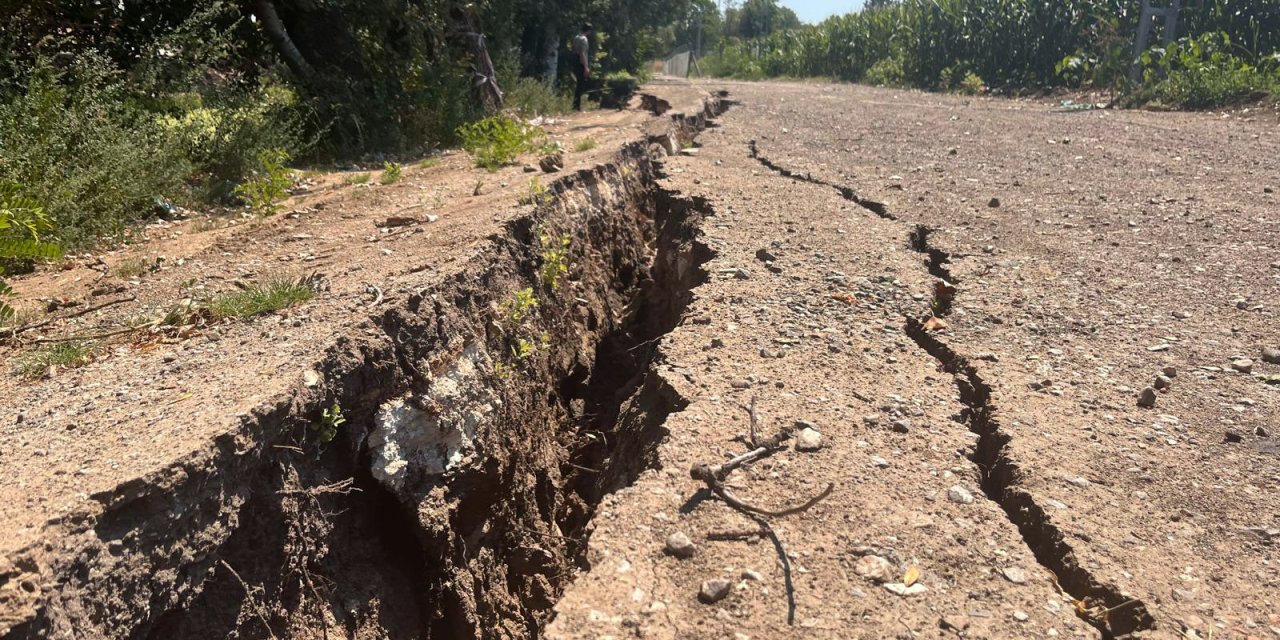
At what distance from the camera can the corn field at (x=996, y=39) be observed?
14.9 metres

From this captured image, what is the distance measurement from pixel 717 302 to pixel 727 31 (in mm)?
55901

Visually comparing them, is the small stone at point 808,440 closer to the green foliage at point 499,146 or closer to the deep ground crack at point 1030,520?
the deep ground crack at point 1030,520

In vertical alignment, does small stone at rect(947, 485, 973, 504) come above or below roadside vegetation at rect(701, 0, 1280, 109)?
below

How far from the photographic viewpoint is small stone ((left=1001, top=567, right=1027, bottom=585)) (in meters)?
1.84

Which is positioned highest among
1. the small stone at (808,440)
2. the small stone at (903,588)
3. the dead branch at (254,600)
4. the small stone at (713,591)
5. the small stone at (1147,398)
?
the small stone at (1147,398)

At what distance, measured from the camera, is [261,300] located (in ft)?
9.38

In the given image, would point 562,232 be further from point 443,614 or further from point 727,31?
point 727,31

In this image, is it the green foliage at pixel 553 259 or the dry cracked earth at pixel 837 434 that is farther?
the green foliage at pixel 553 259

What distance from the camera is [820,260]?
13.1 feet

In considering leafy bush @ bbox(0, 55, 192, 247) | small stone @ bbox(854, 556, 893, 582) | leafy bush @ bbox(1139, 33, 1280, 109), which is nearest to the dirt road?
small stone @ bbox(854, 556, 893, 582)

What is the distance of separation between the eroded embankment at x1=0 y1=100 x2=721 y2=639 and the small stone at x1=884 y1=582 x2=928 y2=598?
79 centimetres

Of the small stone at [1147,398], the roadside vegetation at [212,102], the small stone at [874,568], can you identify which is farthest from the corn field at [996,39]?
the small stone at [874,568]

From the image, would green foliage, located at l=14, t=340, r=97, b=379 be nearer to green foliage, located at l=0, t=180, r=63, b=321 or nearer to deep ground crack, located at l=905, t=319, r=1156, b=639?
green foliage, located at l=0, t=180, r=63, b=321

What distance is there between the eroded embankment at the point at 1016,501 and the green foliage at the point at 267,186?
11.1 ft
